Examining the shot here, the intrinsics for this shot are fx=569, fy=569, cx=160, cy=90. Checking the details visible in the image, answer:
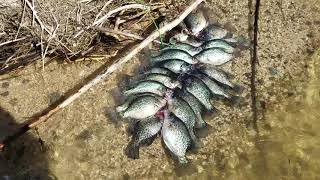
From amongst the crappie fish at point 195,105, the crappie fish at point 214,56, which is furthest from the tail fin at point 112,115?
the crappie fish at point 214,56

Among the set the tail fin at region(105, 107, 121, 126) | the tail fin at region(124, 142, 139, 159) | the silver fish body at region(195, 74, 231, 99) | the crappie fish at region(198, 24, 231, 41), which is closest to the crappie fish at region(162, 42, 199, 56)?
the crappie fish at region(198, 24, 231, 41)

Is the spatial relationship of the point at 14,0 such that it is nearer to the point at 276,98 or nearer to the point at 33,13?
the point at 33,13

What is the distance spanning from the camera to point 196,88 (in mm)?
4430

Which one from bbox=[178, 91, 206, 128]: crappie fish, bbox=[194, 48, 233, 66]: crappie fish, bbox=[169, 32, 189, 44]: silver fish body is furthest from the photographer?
bbox=[169, 32, 189, 44]: silver fish body

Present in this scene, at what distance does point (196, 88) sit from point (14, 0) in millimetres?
1668

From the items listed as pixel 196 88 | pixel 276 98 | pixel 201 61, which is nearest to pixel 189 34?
pixel 201 61

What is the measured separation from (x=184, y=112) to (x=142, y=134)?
356mm

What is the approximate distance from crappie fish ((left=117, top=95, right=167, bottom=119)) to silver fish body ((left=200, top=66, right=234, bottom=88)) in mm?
481

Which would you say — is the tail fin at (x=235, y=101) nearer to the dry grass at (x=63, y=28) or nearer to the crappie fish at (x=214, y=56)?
the crappie fish at (x=214, y=56)

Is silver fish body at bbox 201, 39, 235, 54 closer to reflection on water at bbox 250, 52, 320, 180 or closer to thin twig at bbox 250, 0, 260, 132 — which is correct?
thin twig at bbox 250, 0, 260, 132

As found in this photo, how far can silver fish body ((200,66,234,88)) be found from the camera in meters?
4.53

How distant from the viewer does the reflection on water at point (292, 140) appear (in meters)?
4.05

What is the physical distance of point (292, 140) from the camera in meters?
4.21

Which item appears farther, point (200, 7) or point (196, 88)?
point (200, 7)
